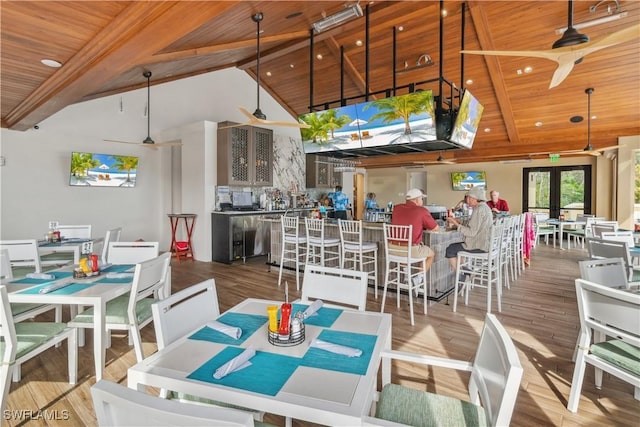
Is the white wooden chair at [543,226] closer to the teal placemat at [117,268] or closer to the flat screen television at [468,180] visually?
the flat screen television at [468,180]

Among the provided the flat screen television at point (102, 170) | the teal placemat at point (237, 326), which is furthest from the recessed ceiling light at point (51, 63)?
the flat screen television at point (102, 170)

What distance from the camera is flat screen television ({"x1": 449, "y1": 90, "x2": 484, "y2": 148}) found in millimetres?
4211

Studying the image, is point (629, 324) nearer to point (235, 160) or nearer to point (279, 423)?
point (279, 423)

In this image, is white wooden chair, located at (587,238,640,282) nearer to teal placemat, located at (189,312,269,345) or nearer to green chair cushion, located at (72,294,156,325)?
teal placemat, located at (189,312,269,345)

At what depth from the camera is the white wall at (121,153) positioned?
Answer: 596cm

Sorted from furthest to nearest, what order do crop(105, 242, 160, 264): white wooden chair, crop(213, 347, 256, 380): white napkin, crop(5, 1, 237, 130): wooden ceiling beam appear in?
crop(105, 242, 160, 264): white wooden chair, crop(5, 1, 237, 130): wooden ceiling beam, crop(213, 347, 256, 380): white napkin

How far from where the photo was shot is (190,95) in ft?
26.2

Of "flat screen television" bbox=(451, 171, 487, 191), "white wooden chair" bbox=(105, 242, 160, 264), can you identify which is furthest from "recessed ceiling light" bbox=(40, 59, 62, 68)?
"flat screen television" bbox=(451, 171, 487, 191)

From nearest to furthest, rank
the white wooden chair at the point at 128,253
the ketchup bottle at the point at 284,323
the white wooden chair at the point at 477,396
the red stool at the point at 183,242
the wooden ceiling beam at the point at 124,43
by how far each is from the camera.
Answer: the white wooden chair at the point at 477,396, the ketchup bottle at the point at 284,323, the wooden ceiling beam at the point at 124,43, the white wooden chair at the point at 128,253, the red stool at the point at 183,242

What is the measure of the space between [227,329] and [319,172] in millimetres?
8615

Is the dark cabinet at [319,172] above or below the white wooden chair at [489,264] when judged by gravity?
above

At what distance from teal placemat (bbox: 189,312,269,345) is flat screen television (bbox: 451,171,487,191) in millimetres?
11316

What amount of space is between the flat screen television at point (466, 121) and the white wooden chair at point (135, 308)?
371 cm

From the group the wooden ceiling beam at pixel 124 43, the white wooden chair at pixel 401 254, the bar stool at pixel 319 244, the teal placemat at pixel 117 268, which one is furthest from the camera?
the bar stool at pixel 319 244
